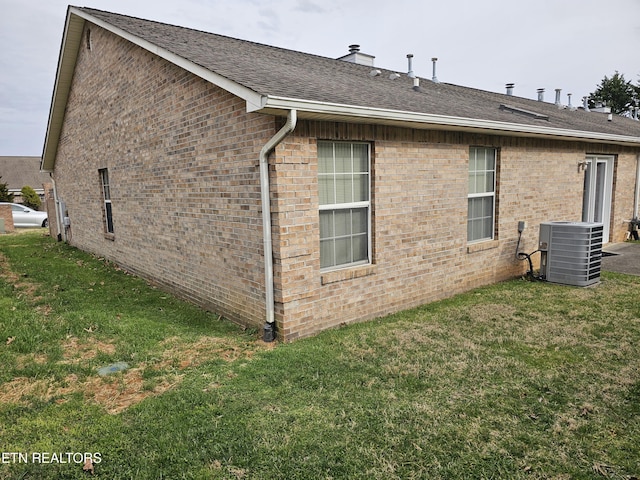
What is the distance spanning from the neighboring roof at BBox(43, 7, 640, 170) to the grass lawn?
286 centimetres

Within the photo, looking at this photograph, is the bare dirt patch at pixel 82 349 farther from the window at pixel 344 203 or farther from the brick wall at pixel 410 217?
the window at pixel 344 203

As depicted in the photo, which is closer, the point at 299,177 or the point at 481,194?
the point at 299,177

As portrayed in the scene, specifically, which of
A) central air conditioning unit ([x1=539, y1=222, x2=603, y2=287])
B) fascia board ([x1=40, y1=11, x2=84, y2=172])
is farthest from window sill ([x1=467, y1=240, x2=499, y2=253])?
fascia board ([x1=40, y1=11, x2=84, y2=172])

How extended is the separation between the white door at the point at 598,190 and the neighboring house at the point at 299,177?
28.0 inches

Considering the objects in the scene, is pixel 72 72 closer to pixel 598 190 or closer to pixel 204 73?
pixel 204 73

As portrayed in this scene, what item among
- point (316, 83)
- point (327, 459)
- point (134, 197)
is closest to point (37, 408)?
point (327, 459)

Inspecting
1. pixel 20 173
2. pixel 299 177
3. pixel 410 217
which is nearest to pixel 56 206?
pixel 299 177

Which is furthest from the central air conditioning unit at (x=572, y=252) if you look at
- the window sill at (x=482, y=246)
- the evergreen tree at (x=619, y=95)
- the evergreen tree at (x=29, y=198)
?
the evergreen tree at (x=619, y=95)

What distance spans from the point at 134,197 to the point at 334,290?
212 inches

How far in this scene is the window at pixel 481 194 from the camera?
7.88 metres

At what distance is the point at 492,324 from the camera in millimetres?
5945

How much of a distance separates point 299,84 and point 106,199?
7642 mm

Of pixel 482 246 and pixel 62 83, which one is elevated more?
pixel 62 83

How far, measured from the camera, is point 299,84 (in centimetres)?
574
